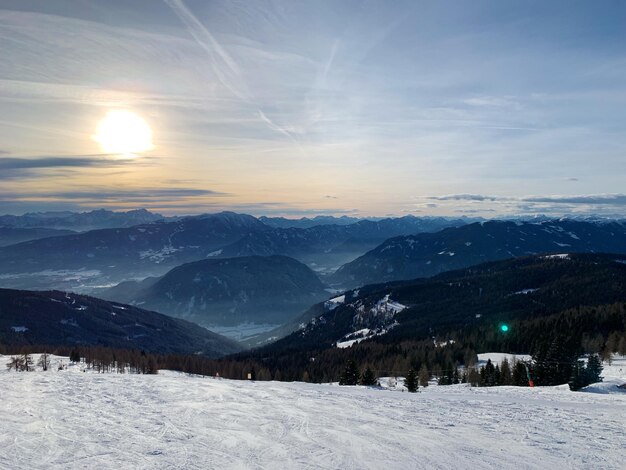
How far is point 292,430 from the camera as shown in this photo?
22328mm

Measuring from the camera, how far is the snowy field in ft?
58.8

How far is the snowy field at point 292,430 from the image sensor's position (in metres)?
17.9

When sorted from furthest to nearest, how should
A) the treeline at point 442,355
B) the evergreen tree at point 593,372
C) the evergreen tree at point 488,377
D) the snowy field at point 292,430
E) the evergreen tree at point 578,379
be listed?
the treeline at point 442,355 < the evergreen tree at point 488,377 < the evergreen tree at point 593,372 < the evergreen tree at point 578,379 < the snowy field at point 292,430

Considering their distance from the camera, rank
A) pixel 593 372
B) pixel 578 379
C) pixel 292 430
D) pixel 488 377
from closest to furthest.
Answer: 1. pixel 292 430
2. pixel 578 379
3. pixel 593 372
4. pixel 488 377

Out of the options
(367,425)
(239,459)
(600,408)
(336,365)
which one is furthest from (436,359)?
(239,459)

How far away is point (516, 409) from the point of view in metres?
29.2

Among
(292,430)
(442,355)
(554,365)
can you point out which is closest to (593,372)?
(554,365)

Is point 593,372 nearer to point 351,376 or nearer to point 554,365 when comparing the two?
point 554,365

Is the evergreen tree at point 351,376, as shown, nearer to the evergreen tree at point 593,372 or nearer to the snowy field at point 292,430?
the evergreen tree at point 593,372

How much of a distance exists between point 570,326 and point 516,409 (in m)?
134

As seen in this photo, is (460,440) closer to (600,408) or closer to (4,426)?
(600,408)

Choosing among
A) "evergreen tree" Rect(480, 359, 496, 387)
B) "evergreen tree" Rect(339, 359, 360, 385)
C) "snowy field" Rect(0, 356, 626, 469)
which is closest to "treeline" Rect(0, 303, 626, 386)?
"evergreen tree" Rect(480, 359, 496, 387)

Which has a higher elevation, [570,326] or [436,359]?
[570,326]

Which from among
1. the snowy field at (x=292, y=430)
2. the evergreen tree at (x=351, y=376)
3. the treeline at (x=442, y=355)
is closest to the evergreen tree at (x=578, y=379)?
the snowy field at (x=292, y=430)
